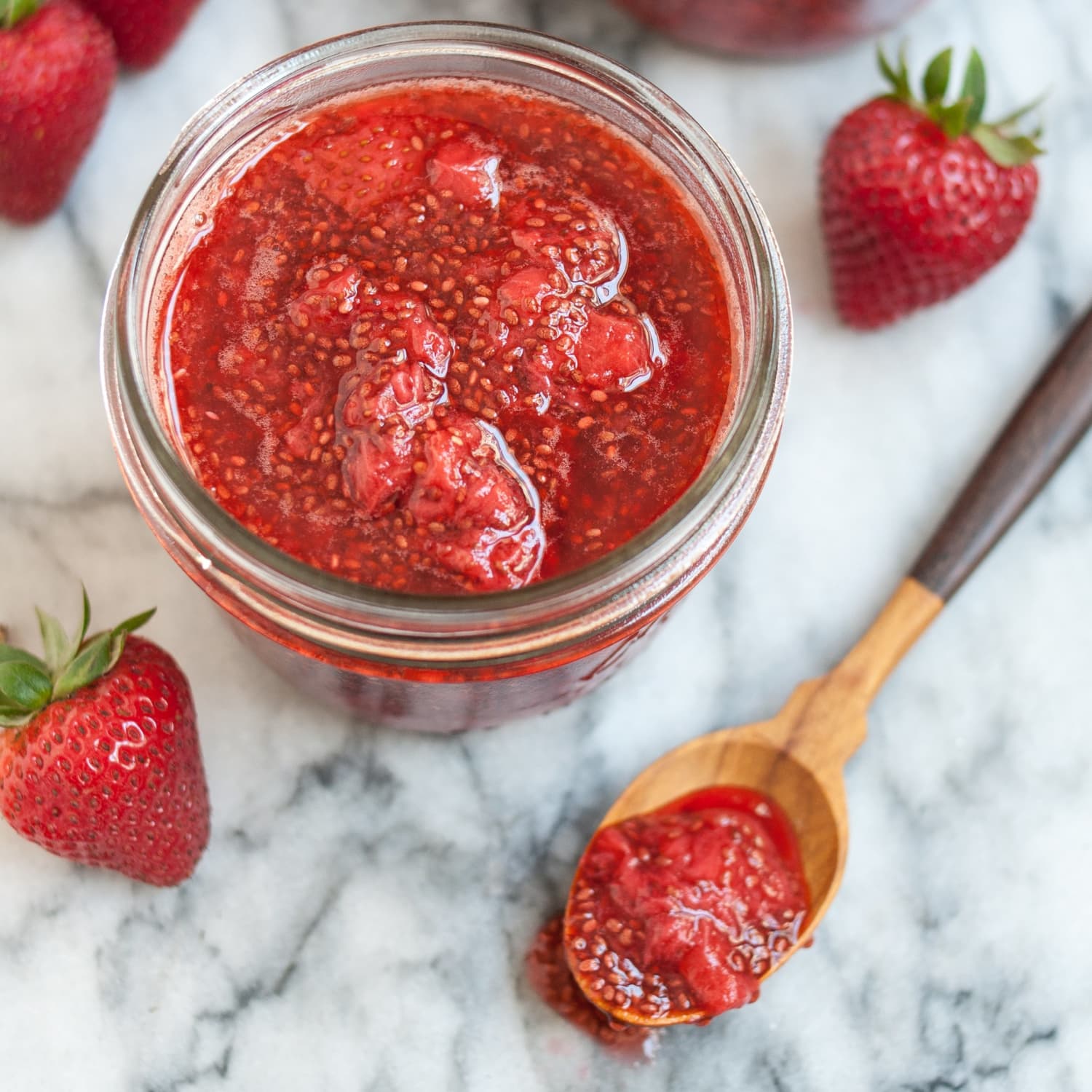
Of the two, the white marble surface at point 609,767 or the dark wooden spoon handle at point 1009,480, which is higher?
the dark wooden spoon handle at point 1009,480

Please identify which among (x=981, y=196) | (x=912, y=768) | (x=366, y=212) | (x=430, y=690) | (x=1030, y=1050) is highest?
(x=981, y=196)

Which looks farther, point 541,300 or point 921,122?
point 921,122

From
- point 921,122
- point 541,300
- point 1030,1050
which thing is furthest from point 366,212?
point 1030,1050

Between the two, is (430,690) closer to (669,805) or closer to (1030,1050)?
(669,805)

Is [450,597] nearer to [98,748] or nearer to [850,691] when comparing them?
[98,748]

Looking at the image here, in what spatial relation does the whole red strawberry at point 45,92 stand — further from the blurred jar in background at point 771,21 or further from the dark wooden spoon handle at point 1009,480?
the dark wooden spoon handle at point 1009,480

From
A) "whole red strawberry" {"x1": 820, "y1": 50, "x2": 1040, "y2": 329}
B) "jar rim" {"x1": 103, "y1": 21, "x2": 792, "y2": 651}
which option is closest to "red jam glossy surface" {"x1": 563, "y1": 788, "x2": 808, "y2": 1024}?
"jar rim" {"x1": 103, "y1": 21, "x2": 792, "y2": 651}

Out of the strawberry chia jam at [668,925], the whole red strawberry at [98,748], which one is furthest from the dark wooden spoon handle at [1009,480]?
the whole red strawberry at [98,748]
